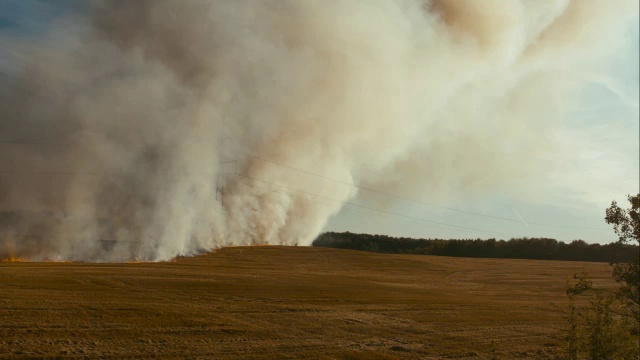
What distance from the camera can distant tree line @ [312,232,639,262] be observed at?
73.9 m

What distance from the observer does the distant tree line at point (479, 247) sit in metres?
73.9

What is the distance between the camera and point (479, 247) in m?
79.3

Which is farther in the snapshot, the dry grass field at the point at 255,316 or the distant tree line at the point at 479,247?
the distant tree line at the point at 479,247

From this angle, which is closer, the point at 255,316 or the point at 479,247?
the point at 255,316

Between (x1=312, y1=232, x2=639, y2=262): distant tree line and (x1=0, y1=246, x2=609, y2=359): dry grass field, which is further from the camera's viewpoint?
(x1=312, y1=232, x2=639, y2=262): distant tree line

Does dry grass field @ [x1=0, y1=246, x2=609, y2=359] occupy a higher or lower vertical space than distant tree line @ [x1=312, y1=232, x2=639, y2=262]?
lower

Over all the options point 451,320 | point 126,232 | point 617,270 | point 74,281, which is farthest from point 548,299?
point 126,232

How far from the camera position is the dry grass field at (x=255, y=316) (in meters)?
15.6

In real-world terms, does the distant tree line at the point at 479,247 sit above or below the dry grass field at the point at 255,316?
above

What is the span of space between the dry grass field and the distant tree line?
39.0 m

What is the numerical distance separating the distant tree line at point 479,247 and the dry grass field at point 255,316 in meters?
39.0

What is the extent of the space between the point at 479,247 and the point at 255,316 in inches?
2484

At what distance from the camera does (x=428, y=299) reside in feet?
97.1

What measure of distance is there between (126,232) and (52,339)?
3167 centimetres
